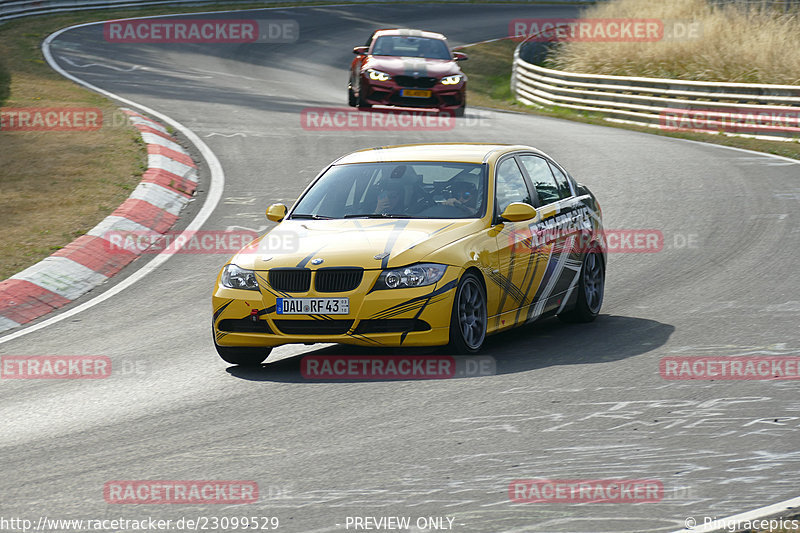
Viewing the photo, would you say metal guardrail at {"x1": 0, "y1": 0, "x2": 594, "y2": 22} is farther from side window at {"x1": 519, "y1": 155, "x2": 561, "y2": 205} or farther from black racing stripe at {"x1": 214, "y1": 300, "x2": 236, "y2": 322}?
black racing stripe at {"x1": 214, "y1": 300, "x2": 236, "y2": 322}

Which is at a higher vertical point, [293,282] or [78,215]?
[293,282]

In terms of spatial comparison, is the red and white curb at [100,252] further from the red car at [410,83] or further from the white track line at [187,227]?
the red car at [410,83]

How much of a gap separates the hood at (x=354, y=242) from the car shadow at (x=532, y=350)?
2.41ft

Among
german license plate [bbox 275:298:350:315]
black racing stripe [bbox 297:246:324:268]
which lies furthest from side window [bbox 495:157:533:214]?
german license plate [bbox 275:298:350:315]

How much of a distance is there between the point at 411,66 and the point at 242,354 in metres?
16.9

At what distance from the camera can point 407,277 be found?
331 inches

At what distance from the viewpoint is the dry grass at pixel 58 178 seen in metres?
13.5

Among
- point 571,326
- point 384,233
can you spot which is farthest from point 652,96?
point 384,233

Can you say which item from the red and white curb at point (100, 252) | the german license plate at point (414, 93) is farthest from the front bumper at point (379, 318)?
the german license plate at point (414, 93)

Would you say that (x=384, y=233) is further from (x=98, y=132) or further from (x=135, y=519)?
(x=98, y=132)

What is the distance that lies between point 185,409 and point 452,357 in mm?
1993

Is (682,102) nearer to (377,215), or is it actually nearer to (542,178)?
(542,178)

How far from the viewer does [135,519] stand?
549 centimetres

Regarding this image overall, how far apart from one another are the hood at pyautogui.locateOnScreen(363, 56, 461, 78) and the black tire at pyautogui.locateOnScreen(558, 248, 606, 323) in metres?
14.5
